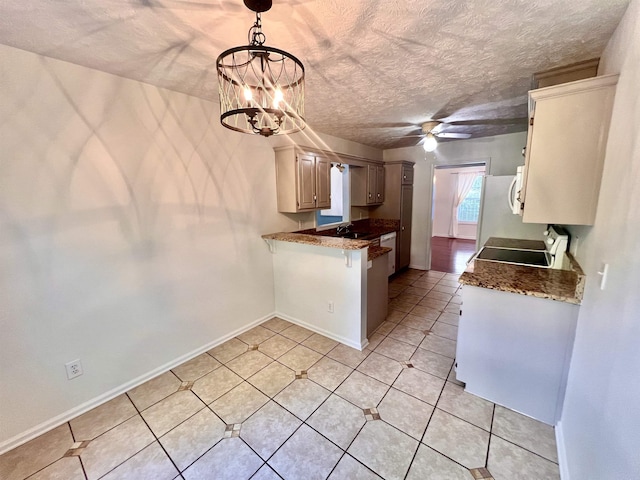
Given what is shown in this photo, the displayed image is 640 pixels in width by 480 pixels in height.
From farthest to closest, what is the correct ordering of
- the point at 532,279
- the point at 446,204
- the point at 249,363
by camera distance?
the point at 446,204
the point at 249,363
the point at 532,279

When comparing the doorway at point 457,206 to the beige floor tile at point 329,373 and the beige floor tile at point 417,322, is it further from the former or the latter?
the beige floor tile at point 329,373

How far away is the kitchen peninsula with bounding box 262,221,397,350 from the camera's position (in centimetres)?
254

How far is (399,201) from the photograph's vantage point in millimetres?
4688

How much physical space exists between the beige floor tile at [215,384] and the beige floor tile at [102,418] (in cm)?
44

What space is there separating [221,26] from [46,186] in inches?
59.8

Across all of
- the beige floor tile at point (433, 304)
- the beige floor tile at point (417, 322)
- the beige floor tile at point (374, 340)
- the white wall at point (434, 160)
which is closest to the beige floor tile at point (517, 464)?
the beige floor tile at point (374, 340)

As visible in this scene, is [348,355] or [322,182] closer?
[348,355]

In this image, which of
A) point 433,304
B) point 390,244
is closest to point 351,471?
point 433,304

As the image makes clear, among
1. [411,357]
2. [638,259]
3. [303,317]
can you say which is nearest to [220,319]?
[303,317]

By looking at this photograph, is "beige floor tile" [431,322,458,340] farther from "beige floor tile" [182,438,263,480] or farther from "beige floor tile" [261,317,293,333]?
"beige floor tile" [182,438,263,480]

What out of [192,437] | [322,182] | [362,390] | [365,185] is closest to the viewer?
[192,437]

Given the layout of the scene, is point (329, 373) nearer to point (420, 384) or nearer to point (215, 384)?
point (420, 384)

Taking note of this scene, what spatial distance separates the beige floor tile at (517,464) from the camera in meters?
1.41

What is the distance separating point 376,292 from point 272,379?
1.37 metres
